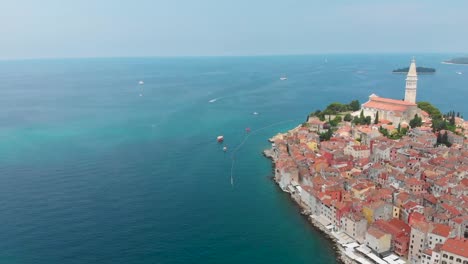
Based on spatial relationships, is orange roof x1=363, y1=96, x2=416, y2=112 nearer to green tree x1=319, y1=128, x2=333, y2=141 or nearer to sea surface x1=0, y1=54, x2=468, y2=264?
sea surface x1=0, y1=54, x2=468, y2=264

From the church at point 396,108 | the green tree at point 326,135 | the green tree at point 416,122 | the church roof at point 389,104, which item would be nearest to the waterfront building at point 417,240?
the green tree at point 326,135

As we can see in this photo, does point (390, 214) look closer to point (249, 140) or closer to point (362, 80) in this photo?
point (249, 140)

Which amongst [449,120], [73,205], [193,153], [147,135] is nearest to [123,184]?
[73,205]

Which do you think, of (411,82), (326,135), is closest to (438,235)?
(326,135)

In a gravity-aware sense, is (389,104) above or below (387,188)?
above

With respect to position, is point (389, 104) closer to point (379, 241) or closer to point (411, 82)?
point (411, 82)

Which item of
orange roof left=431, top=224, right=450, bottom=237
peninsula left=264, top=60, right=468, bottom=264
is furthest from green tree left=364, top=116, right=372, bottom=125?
orange roof left=431, top=224, right=450, bottom=237
